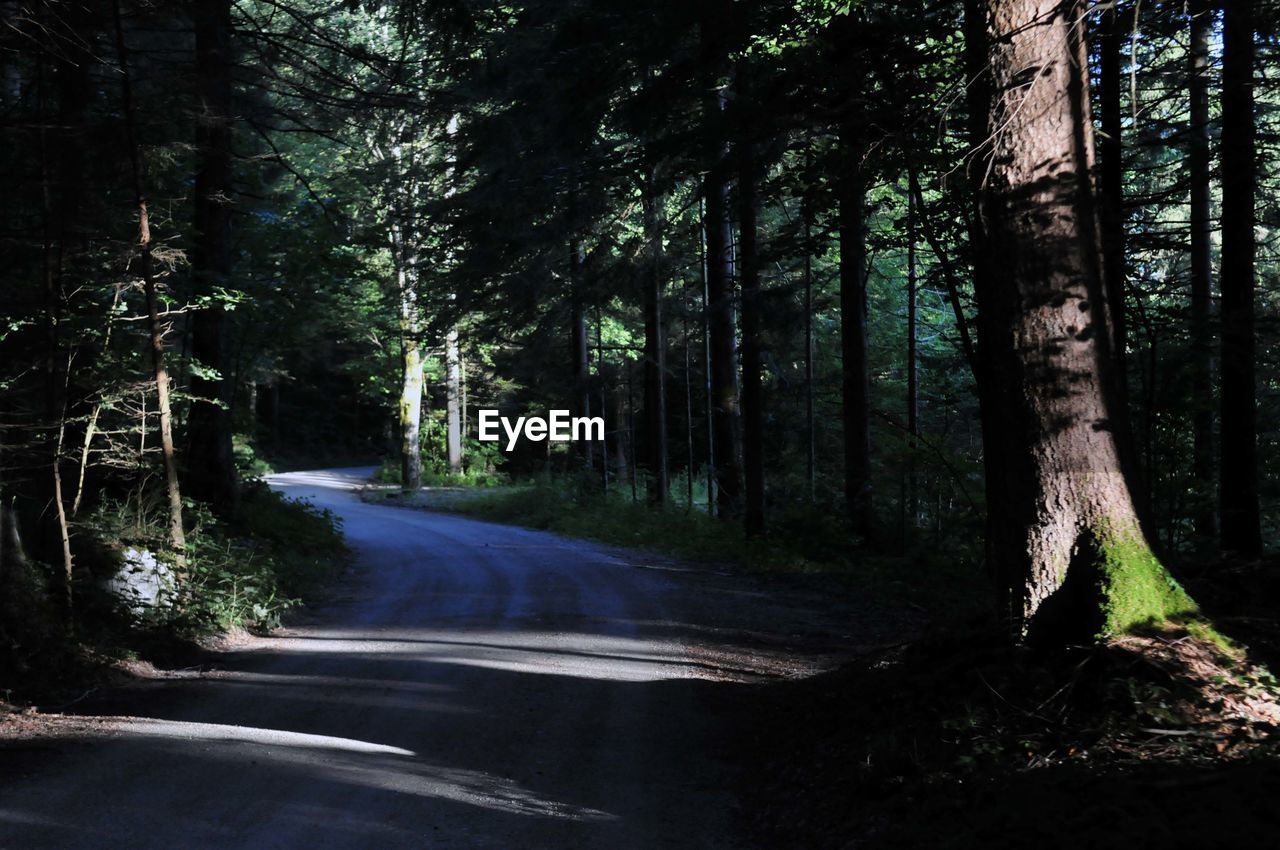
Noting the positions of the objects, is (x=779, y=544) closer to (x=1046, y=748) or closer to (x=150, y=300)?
(x=150, y=300)

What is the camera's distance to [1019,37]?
6.04m

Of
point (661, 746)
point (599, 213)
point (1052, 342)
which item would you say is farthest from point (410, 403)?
point (1052, 342)

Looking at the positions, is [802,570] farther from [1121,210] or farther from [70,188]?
[70,188]

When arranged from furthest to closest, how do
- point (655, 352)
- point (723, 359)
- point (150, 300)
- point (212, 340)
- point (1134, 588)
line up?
point (655, 352)
point (723, 359)
point (212, 340)
point (150, 300)
point (1134, 588)

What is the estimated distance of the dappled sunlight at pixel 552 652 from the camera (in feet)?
32.9

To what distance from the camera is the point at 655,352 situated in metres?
26.9

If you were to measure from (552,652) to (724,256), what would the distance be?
39.4 ft

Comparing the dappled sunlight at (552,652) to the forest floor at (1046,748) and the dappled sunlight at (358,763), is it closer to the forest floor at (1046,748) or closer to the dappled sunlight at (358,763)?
the forest floor at (1046,748)

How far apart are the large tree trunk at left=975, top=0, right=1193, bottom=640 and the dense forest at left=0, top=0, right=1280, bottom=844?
20 millimetres

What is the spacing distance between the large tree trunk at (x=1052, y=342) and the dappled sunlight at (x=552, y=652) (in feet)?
14.4

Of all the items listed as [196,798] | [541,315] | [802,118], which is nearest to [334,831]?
[196,798]

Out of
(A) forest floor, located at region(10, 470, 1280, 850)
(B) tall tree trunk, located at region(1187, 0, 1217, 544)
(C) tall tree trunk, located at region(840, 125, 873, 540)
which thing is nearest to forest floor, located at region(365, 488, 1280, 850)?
(A) forest floor, located at region(10, 470, 1280, 850)

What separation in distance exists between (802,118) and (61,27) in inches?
296

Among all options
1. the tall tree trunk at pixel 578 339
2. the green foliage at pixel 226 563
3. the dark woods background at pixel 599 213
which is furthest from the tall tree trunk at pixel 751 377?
the green foliage at pixel 226 563
